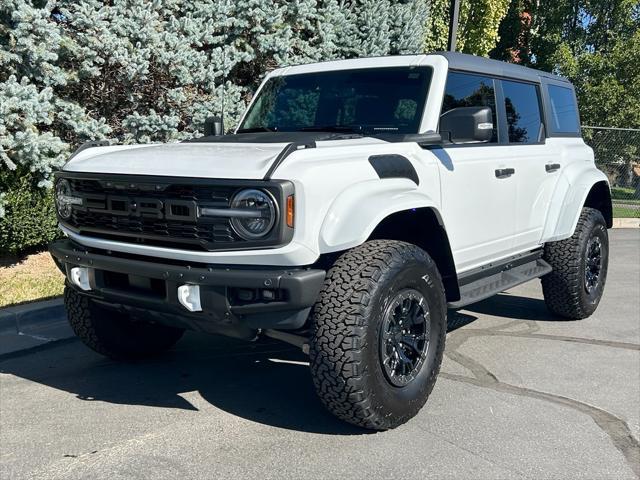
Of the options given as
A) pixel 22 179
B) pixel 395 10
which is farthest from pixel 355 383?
pixel 395 10

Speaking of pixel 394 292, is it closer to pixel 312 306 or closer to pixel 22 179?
pixel 312 306

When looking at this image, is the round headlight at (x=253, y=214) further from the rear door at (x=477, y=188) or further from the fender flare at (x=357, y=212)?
the rear door at (x=477, y=188)

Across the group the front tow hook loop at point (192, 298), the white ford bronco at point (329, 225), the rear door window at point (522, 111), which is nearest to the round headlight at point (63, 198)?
the white ford bronco at point (329, 225)

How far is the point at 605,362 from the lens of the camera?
4695mm

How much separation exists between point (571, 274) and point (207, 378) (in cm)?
306

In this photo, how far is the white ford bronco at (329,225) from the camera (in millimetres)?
3062

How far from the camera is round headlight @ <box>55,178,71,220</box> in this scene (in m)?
3.77

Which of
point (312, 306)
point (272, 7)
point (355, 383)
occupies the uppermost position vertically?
point (272, 7)

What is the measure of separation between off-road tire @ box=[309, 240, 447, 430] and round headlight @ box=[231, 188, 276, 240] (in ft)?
1.40

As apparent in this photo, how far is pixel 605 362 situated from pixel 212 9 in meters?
5.76

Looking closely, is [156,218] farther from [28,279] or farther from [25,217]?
[25,217]

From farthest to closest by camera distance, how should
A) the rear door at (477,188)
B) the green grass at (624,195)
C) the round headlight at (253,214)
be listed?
the green grass at (624,195) → the rear door at (477,188) → the round headlight at (253,214)

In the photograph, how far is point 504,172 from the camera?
15.0 feet

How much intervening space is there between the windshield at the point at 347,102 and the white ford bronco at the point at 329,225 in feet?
0.04
